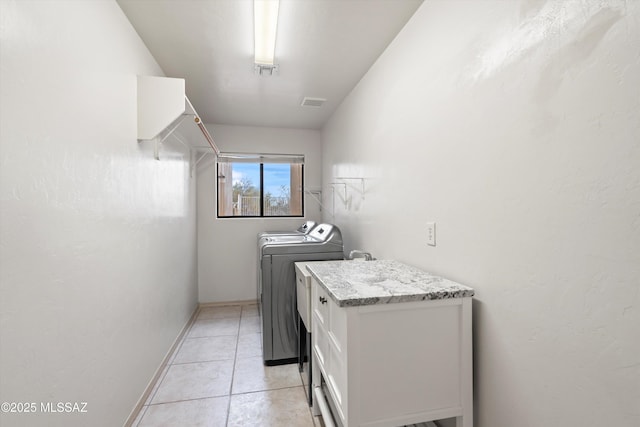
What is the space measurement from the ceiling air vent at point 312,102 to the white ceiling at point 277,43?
2.5 inches

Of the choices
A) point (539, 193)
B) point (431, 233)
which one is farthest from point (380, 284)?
point (539, 193)

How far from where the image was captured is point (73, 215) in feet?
3.74

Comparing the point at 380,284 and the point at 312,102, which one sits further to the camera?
the point at 312,102

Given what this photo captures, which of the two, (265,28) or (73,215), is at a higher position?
(265,28)

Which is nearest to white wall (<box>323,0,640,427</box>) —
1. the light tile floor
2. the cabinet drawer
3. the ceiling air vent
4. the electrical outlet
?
the electrical outlet

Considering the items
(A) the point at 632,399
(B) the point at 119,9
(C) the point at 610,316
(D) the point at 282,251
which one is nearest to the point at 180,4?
(B) the point at 119,9

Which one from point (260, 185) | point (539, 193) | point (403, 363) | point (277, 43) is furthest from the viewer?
point (260, 185)

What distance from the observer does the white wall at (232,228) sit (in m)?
3.68

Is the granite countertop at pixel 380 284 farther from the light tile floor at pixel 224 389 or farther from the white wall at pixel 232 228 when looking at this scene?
the white wall at pixel 232 228

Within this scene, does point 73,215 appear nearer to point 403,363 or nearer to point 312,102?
point 403,363

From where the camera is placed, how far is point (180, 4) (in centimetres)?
153

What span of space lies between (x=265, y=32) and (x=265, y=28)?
0.04 meters

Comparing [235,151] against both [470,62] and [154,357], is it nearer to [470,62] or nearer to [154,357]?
[154,357]

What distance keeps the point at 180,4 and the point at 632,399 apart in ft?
7.60
